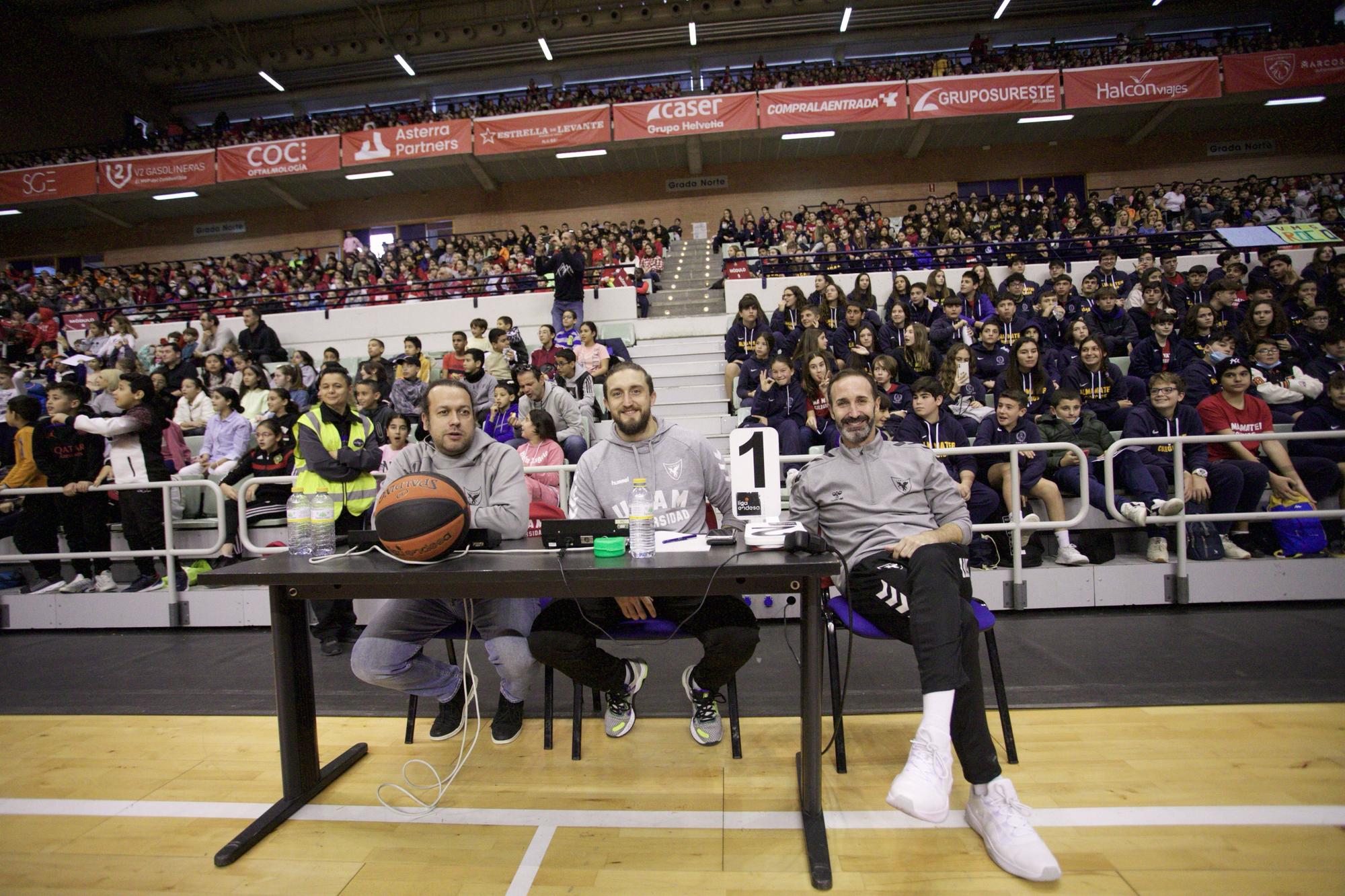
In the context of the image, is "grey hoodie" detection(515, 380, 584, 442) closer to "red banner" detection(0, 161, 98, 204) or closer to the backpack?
the backpack

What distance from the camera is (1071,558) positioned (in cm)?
412

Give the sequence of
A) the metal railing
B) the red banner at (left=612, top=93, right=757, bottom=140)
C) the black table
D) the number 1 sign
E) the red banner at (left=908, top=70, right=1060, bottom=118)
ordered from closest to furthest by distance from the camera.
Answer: the black table < the number 1 sign < the metal railing < the red banner at (left=908, top=70, right=1060, bottom=118) < the red banner at (left=612, top=93, right=757, bottom=140)

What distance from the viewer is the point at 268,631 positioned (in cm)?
470

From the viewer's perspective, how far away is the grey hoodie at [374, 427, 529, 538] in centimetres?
264

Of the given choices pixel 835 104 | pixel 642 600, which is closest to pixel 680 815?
pixel 642 600

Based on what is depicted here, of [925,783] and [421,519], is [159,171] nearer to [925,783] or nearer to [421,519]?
[421,519]

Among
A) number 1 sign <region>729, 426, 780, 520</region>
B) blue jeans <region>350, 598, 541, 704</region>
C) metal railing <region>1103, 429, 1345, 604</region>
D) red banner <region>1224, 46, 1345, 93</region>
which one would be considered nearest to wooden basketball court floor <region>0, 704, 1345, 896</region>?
blue jeans <region>350, 598, 541, 704</region>

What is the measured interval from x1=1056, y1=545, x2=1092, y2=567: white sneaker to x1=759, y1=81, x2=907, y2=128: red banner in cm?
1203

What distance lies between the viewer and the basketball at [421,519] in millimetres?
2023

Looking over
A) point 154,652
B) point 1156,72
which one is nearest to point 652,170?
point 1156,72

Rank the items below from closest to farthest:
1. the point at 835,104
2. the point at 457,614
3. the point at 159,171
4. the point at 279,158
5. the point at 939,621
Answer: the point at 939,621 → the point at 457,614 → the point at 835,104 → the point at 279,158 → the point at 159,171

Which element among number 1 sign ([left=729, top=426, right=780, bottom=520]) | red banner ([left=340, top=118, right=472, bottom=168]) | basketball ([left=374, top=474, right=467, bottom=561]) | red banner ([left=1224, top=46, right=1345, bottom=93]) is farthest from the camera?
red banner ([left=340, top=118, right=472, bottom=168])

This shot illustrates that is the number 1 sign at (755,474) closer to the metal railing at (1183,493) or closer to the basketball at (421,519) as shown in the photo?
the basketball at (421,519)

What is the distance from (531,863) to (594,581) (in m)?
0.85
